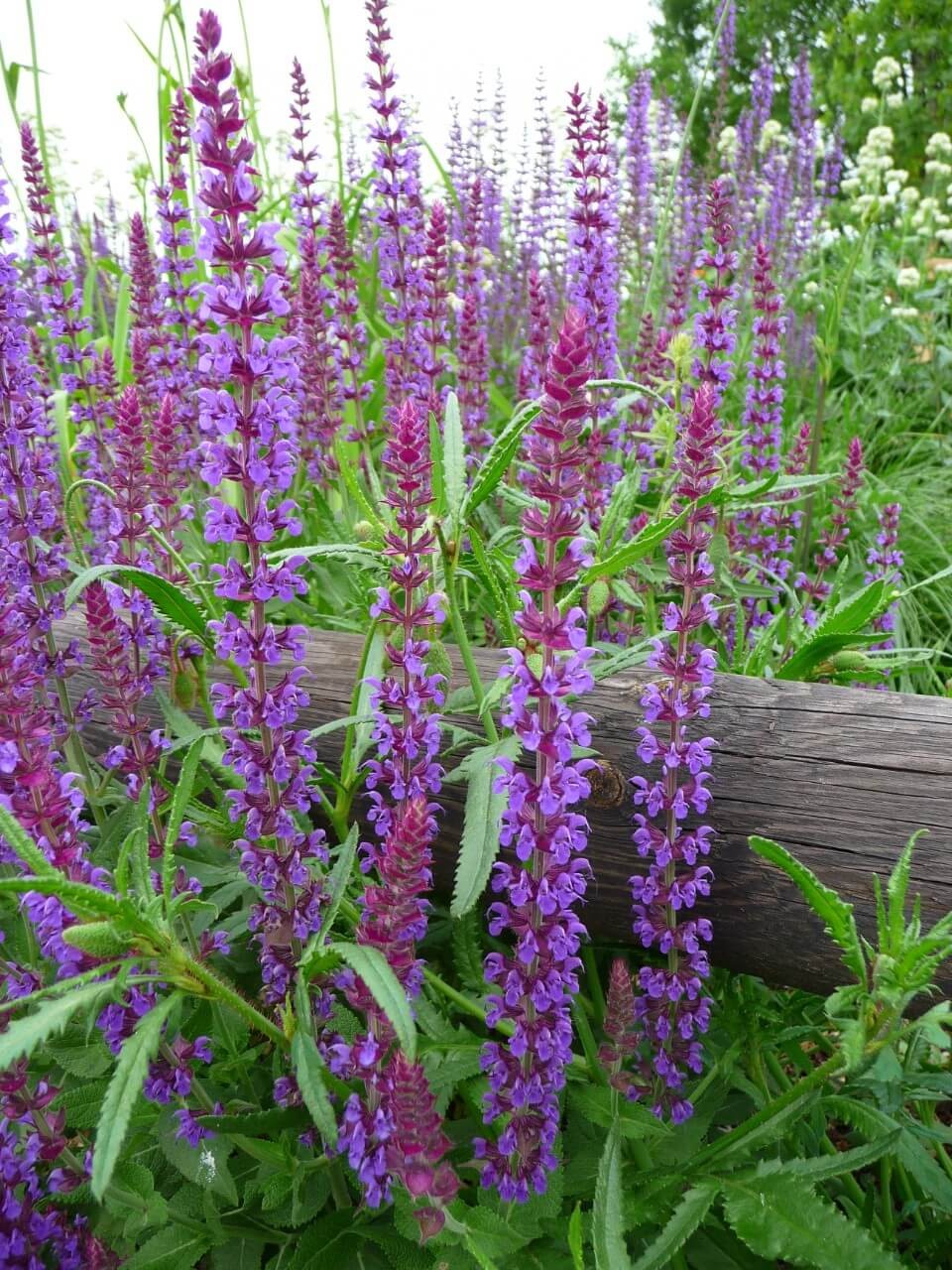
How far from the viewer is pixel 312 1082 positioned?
4.52 ft

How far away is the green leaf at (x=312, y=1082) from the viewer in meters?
1.34

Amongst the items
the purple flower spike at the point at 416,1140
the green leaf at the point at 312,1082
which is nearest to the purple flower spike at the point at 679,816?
the purple flower spike at the point at 416,1140

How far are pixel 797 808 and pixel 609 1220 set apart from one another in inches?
38.5

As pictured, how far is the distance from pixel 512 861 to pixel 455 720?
38 cm

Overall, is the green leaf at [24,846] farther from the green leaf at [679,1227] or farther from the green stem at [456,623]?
the green leaf at [679,1227]

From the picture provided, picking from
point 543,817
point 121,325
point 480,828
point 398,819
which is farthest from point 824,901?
point 121,325

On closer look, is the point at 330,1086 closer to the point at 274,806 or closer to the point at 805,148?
the point at 274,806

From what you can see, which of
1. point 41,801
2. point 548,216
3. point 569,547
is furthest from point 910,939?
point 548,216

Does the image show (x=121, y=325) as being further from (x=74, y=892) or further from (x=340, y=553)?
(x=74, y=892)

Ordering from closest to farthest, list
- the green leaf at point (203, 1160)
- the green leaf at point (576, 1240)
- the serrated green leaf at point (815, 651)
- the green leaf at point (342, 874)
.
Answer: the green leaf at point (576, 1240) → the green leaf at point (342, 874) → the green leaf at point (203, 1160) → the serrated green leaf at point (815, 651)

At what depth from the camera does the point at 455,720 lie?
99.7 inches

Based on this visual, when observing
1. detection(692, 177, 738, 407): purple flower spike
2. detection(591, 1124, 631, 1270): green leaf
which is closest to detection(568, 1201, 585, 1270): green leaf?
detection(591, 1124, 631, 1270): green leaf

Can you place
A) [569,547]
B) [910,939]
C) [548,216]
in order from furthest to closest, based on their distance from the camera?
[548,216] → [910,939] → [569,547]

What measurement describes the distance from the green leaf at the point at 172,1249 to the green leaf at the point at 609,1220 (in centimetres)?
76
